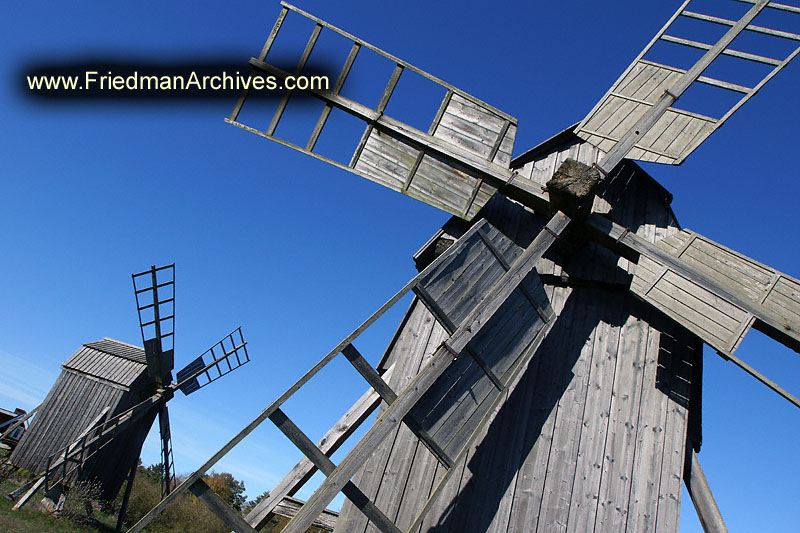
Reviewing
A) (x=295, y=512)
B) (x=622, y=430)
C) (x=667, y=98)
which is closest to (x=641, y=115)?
(x=667, y=98)

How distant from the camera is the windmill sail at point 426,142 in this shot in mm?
5828

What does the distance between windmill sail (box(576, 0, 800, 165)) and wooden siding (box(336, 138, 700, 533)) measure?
3.01ft

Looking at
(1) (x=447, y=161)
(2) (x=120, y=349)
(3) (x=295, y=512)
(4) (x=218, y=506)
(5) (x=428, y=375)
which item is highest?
(1) (x=447, y=161)

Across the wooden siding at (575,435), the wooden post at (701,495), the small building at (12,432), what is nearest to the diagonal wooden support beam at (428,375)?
the wooden siding at (575,435)

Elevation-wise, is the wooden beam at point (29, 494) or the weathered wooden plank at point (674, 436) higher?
the weathered wooden plank at point (674, 436)

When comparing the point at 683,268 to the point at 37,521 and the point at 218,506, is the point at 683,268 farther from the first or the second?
the point at 37,521

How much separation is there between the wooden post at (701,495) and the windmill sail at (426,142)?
3.22 m

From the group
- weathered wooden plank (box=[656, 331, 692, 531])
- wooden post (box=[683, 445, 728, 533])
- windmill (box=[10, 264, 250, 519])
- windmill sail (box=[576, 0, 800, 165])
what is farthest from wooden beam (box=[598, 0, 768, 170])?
windmill (box=[10, 264, 250, 519])

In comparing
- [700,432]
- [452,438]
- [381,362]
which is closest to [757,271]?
[700,432]

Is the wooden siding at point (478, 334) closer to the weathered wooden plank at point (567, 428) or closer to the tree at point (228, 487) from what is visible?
the weathered wooden plank at point (567, 428)

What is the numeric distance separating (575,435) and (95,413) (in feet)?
42.4

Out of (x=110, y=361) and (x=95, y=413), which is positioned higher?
(x=110, y=361)

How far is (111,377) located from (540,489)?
41.7 feet

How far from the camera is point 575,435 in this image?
5145mm
